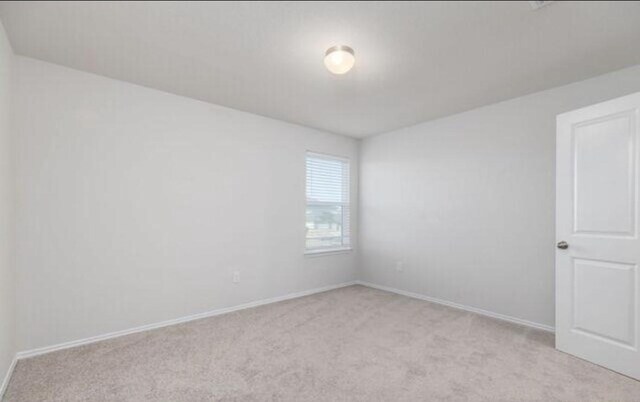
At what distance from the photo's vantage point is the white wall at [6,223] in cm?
A: 196

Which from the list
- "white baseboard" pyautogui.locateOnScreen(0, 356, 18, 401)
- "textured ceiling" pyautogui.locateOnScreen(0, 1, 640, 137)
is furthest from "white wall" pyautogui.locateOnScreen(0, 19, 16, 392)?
"textured ceiling" pyautogui.locateOnScreen(0, 1, 640, 137)

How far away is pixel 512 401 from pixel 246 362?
1.75m

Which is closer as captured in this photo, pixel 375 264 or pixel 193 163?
pixel 193 163

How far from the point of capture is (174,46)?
7.36 feet

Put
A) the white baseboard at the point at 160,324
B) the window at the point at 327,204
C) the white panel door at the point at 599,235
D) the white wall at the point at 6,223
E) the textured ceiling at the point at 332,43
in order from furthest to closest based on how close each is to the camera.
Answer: the window at the point at 327,204 < the white baseboard at the point at 160,324 < the white panel door at the point at 599,235 < the white wall at the point at 6,223 < the textured ceiling at the point at 332,43

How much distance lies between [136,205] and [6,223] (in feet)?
2.92

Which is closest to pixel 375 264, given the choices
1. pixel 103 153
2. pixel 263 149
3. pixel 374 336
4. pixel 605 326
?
pixel 374 336

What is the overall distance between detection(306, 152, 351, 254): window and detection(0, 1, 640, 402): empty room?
46 centimetres

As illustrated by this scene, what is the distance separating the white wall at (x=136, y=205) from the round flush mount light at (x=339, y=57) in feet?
5.49

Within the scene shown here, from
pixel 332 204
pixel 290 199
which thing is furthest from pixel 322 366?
pixel 332 204

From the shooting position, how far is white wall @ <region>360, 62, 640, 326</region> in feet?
9.70

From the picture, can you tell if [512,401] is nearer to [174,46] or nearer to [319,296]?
[319,296]

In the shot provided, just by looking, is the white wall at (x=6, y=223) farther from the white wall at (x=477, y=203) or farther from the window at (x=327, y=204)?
the white wall at (x=477, y=203)

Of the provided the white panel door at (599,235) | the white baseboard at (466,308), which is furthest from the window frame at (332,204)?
the white panel door at (599,235)
